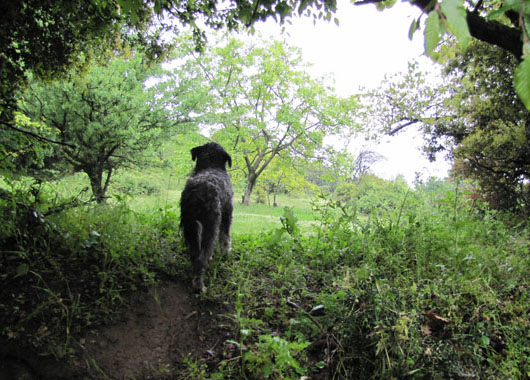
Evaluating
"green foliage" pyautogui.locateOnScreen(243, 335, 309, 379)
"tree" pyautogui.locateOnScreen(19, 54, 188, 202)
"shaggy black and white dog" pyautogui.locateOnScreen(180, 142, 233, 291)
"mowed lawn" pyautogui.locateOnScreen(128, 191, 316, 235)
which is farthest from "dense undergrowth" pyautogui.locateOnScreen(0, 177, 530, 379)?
"tree" pyautogui.locateOnScreen(19, 54, 188, 202)

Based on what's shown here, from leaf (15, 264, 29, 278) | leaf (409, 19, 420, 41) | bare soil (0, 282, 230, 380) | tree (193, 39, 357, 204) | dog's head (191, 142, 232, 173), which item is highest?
tree (193, 39, 357, 204)

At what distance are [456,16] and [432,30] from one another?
69mm

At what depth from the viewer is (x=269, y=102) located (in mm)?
19781

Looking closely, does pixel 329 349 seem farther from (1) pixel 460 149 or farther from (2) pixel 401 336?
(1) pixel 460 149

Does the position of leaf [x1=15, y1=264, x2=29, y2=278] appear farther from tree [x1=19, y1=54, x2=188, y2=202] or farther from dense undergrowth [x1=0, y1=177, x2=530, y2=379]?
tree [x1=19, y1=54, x2=188, y2=202]

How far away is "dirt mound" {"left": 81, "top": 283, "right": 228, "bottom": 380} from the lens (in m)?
2.11

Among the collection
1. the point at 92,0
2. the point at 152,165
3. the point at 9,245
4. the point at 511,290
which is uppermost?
the point at 92,0

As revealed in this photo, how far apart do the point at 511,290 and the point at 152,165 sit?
26.3ft

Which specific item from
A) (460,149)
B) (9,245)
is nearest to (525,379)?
(9,245)

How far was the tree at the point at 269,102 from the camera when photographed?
18797mm

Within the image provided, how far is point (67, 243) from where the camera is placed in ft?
9.37

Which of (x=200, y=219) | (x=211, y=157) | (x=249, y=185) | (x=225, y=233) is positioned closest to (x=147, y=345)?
(x=200, y=219)

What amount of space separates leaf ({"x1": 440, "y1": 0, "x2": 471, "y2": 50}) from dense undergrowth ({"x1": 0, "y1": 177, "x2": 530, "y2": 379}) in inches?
77.3

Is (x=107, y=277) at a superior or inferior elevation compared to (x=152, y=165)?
inferior
